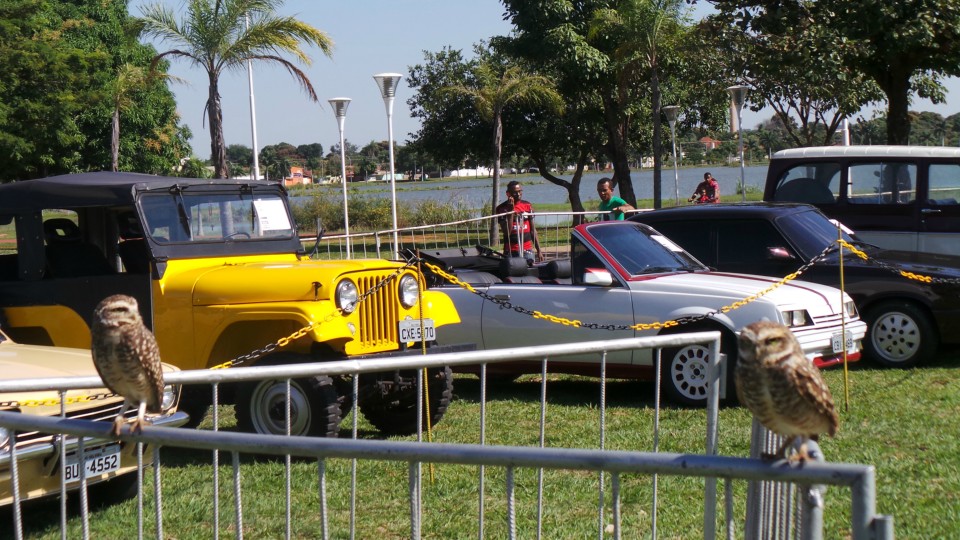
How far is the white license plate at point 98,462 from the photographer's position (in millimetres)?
5273

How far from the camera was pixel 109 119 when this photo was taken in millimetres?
39750

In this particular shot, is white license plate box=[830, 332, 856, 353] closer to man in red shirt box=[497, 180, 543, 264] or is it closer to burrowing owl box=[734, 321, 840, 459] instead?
man in red shirt box=[497, 180, 543, 264]

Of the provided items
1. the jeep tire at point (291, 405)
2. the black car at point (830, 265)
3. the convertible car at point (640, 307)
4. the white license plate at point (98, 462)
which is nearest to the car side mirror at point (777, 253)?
the black car at point (830, 265)

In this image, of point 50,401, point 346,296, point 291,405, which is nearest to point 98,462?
point 50,401

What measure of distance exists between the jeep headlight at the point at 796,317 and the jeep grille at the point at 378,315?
3.28m

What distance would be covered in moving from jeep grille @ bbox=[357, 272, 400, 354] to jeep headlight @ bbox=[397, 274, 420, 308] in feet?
0.17

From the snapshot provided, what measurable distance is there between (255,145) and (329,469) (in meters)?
18.4

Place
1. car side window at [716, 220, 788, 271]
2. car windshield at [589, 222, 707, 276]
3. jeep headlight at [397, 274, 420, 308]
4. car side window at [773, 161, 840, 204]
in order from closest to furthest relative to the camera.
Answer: jeep headlight at [397, 274, 420, 308] → car windshield at [589, 222, 707, 276] → car side window at [716, 220, 788, 271] → car side window at [773, 161, 840, 204]

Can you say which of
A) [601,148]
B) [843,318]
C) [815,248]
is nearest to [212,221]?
[843,318]

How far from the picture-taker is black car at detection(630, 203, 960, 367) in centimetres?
999

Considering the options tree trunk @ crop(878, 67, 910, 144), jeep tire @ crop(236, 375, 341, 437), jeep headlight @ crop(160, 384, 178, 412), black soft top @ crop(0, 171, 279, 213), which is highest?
tree trunk @ crop(878, 67, 910, 144)

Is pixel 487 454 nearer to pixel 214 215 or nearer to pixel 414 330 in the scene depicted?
Answer: pixel 414 330

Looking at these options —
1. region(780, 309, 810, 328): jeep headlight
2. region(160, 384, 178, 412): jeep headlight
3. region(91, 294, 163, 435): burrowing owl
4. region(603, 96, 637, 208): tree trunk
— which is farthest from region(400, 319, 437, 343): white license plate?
region(603, 96, 637, 208): tree trunk

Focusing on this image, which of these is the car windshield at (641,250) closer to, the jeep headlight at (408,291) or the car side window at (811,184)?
the jeep headlight at (408,291)
